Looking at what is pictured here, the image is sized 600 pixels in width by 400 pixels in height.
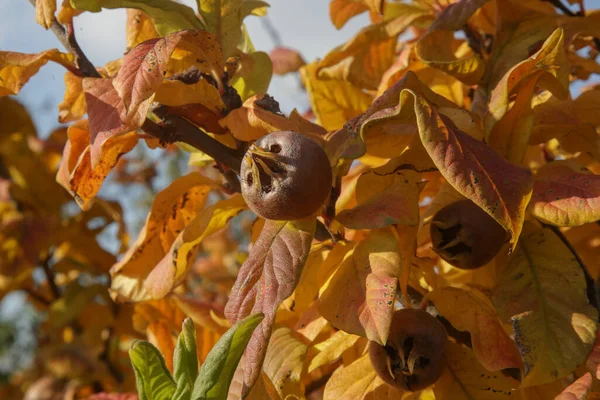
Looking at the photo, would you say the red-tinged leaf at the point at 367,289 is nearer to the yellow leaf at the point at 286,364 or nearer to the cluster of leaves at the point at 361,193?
the cluster of leaves at the point at 361,193

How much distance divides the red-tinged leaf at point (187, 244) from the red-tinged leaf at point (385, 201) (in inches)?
7.5

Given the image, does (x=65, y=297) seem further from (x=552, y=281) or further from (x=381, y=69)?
(x=552, y=281)

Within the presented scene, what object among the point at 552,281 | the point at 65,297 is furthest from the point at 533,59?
the point at 65,297

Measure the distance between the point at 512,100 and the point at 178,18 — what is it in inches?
19.2

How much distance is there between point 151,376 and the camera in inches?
27.9

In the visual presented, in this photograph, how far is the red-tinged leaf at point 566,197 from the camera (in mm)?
754

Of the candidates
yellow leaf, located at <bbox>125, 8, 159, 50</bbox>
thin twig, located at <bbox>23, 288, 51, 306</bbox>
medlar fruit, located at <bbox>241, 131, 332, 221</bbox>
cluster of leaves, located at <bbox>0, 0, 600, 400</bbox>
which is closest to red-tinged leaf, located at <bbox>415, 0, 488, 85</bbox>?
cluster of leaves, located at <bbox>0, 0, 600, 400</bbox>

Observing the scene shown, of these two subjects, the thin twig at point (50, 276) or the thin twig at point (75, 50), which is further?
the thin twig at point (50, 276)

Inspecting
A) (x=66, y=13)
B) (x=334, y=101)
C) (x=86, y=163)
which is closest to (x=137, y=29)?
(x=66, y=13)

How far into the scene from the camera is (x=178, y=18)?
0.91m

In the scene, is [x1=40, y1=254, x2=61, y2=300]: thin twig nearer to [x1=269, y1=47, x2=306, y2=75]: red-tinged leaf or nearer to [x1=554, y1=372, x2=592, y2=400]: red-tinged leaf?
[x1=269, y1=47, x2=306, y2=75]: red-tinged leaf

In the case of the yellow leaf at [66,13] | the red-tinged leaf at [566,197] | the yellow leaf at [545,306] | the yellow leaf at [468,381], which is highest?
the yellow leaf at [66,13]

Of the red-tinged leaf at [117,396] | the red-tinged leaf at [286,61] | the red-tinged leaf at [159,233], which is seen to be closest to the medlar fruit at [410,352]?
the red-tinged leaf at [159,233]

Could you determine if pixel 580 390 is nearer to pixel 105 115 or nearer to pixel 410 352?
pixel 410 352
